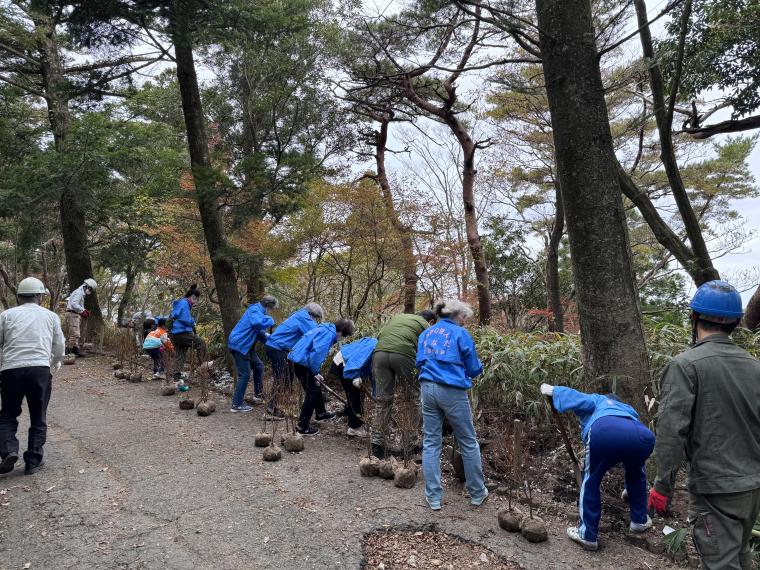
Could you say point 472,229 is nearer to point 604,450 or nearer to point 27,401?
point 604,450

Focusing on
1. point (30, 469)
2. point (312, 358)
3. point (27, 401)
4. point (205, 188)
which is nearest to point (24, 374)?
point (27, 401)

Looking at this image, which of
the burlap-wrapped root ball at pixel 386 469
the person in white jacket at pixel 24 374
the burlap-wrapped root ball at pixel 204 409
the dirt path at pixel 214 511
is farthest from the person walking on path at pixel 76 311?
the burlap-wrapped root ball at pixel 386 469

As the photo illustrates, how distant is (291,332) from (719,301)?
474cm

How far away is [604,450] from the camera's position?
3.02m

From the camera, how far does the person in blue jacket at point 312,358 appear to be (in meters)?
5.51

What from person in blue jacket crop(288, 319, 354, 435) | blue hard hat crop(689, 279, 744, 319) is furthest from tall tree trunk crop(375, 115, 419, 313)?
blue hard hat crop(689, 279, 744, 319)

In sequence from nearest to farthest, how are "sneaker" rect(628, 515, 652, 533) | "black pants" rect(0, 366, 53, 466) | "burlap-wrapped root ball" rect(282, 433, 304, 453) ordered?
"sneaker" rect(628, 515, 652, 533), "black pants" rect(0, 366, 53, 466), "burlap-wrapped root ball" rect(282, 433, 304, 453)

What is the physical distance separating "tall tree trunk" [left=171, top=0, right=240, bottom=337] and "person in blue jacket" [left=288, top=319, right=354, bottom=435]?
10.1ft

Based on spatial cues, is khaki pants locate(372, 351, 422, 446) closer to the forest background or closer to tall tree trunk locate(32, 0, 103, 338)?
the forest background

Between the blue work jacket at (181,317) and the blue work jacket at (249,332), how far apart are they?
66.0 inches

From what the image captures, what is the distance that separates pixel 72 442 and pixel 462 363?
447 centimetres

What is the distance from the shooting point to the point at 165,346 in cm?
835

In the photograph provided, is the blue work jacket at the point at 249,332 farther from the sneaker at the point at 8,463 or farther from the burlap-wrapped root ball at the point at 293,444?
the sneaker at the point at 8,463

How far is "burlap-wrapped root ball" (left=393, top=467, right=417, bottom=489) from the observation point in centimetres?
408
